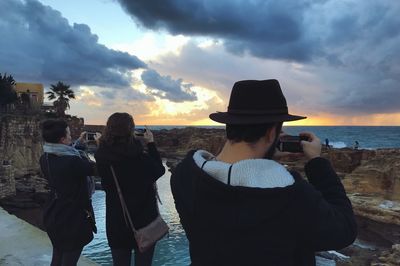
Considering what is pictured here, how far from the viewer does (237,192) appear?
1516 mm

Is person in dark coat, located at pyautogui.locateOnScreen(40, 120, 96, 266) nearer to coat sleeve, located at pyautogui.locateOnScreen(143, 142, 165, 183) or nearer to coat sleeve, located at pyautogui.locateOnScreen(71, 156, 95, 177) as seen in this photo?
coat sleeve, located at pyautogui.locateOnScreen(71, 156, 95, 177)

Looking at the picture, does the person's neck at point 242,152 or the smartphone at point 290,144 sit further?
the smartphone at point 290,144

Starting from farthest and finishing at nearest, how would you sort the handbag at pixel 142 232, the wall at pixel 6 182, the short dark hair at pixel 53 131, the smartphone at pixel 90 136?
1. the wall at pixel 6 182
2. the smartphone at pixel 90 136
3. the short dark hair at pixel 53 131
4. the handbag at pixel 142 232

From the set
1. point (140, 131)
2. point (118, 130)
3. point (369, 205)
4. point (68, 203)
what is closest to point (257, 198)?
point (118, 130)

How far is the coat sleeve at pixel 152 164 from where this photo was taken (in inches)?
131

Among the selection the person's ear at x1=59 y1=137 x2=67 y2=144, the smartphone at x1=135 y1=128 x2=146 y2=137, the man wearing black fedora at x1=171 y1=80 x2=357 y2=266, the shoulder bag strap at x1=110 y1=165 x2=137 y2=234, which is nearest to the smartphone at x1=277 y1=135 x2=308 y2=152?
the man wearing black fedora at x1=171 y1=80 x2=357 y2=266

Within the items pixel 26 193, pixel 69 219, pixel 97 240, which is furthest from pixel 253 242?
pixel 26 193

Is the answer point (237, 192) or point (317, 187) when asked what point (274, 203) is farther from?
point (317, 187)

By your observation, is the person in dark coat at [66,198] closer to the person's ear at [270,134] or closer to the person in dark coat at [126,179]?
the person in dark coat at [126,179]

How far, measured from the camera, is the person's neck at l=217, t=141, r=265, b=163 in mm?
1675

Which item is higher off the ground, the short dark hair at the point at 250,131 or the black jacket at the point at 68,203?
the short dark hair at the point at 250,131

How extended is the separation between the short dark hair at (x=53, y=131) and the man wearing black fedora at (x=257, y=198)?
2.14 metres

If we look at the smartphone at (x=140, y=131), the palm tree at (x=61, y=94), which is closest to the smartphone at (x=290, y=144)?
the smartphone at (x=140, y=131)

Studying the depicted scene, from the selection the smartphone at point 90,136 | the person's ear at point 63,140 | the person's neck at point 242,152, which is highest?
the person's neck at point 242,152
